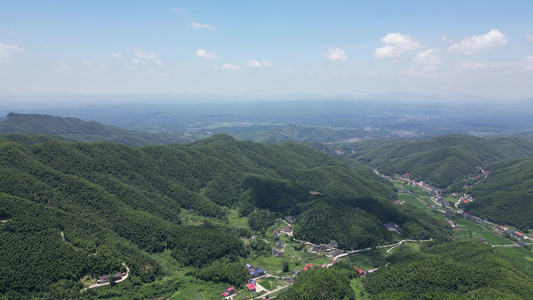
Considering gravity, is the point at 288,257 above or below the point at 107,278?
below

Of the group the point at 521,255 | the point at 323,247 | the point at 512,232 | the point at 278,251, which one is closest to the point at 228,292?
the point at 278,251

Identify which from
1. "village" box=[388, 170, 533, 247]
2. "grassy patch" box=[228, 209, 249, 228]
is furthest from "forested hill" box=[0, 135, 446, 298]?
"village" box=[388, 170, 533, 247]

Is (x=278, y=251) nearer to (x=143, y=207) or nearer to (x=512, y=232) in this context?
(x=143, y=207)

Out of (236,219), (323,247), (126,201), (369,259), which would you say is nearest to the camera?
(369,259)

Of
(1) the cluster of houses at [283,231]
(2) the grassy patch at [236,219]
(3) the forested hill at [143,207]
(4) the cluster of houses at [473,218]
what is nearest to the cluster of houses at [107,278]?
(3) the forested hill at [143,207]

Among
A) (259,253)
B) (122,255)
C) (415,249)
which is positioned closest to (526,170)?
(415,249)

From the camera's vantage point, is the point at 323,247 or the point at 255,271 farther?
the point at 323,247

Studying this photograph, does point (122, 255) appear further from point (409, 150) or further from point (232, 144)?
point (409, 150)
